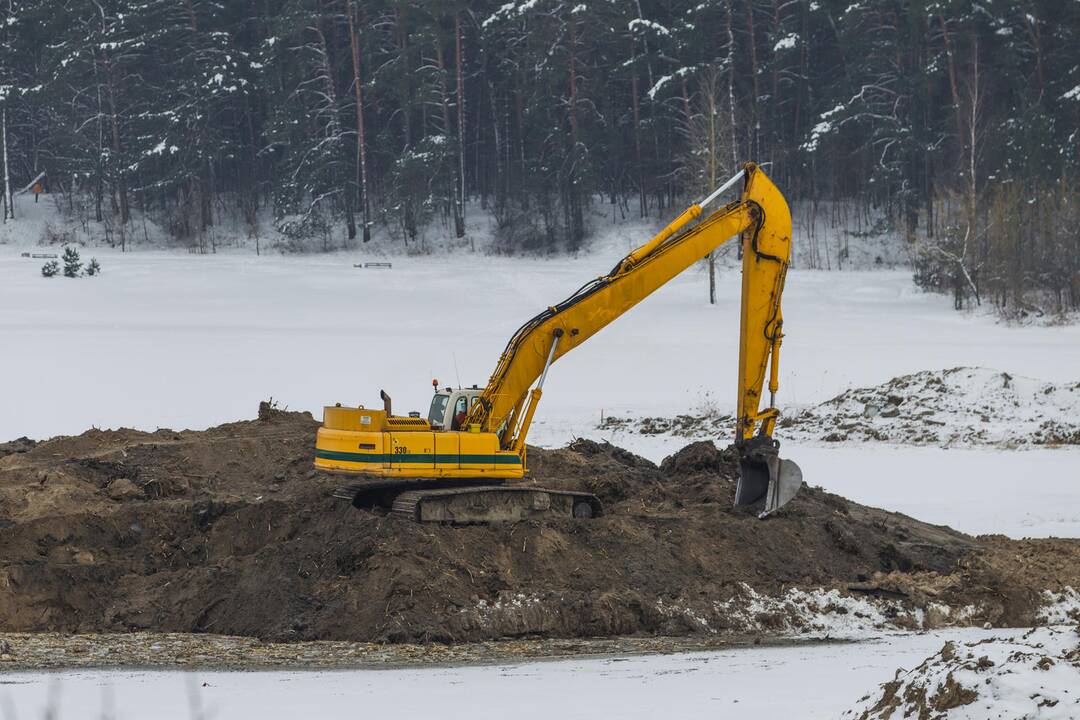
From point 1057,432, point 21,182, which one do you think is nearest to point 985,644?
point 1057,432

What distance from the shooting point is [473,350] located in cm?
3781

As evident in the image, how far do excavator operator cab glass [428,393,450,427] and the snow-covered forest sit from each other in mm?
37834

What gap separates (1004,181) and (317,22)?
29.0m

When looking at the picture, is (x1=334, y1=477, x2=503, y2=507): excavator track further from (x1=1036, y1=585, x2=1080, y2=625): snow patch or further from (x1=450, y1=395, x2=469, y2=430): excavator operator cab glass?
(x1=1036, y1=585, x2=1080, y2=625): snow patch

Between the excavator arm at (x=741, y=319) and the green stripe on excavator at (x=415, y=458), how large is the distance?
→ 0.90ft

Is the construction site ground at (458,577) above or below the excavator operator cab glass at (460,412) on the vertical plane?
below

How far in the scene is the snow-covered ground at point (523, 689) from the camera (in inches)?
369

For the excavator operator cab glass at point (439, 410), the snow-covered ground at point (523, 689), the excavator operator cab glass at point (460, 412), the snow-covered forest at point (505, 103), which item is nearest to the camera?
the snow-covered ground at point (523, 689)

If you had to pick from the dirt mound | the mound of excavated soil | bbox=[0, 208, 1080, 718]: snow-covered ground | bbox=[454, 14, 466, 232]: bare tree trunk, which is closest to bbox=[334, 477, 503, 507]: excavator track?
the mound of excavated soil

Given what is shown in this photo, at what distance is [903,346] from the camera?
37.7 metres

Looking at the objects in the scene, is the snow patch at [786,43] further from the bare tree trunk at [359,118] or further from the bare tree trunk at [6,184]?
the bare tree trunk at [6,184]

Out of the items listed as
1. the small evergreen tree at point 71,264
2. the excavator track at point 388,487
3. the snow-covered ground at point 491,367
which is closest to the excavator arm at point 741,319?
the excavator track at point 388,487

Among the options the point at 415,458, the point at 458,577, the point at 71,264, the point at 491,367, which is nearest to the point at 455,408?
the point at 415,458

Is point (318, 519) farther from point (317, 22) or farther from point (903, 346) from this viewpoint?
point (317, 22)
